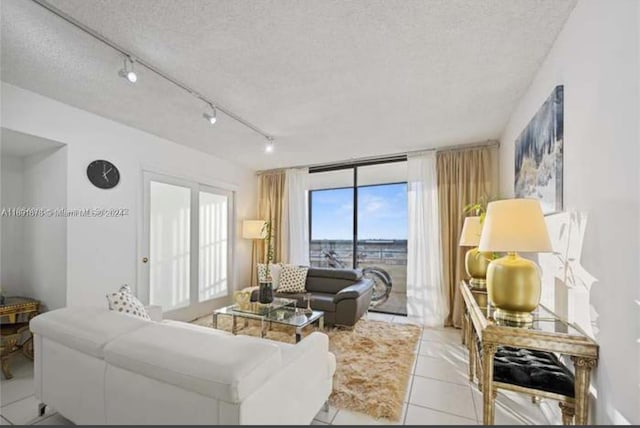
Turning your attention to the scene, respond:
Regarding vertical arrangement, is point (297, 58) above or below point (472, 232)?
above

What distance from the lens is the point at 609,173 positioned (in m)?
1.20

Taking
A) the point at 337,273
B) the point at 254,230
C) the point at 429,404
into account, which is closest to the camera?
the point at 429,404

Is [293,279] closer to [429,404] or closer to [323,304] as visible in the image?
[323,304]

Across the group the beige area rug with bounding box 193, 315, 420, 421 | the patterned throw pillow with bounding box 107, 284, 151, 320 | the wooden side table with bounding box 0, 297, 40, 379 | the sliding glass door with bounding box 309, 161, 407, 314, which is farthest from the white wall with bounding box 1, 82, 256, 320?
the sliding glass door with bounding box 309, 161, 407, 314

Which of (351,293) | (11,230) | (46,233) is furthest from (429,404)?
(11,230)

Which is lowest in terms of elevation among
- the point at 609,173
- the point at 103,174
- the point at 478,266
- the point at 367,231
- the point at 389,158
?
the point at 478,266

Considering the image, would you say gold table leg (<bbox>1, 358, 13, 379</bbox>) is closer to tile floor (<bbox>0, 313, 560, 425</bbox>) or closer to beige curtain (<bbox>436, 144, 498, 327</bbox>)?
tile floor (<bbox>0, 313, 560, 425</bbox>)

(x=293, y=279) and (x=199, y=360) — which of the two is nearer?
(x=199, y=360)

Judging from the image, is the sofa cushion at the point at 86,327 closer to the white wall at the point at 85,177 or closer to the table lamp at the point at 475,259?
the white wall at the point at 85,177

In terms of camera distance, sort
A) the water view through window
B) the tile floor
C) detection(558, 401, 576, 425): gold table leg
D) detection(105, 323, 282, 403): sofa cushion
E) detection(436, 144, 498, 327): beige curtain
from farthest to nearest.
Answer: the water view through window → detection(436, 144, 498, 327): beige curtain → the tile floor → detection(558, 401, 576, 425): gold table leg → detection(105, 323, 282, 403): sofa cushion

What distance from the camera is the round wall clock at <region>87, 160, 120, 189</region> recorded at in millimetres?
2949

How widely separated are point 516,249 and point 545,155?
86 cm

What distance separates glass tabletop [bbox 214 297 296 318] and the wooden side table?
5.46ft

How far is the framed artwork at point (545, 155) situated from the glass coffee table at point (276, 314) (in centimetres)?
230
